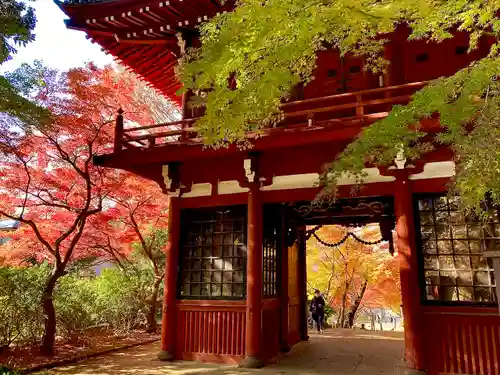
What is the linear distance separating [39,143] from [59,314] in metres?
4.36

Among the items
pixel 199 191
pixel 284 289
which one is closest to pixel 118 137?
pixel 199 191

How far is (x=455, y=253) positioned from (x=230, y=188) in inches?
174

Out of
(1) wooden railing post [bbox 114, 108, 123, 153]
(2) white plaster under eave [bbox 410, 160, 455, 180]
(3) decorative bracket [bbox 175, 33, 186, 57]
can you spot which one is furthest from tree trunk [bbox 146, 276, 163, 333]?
(2) white plaster under eave [bbox 410, 160, 455, 180]

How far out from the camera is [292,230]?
960 centimetres

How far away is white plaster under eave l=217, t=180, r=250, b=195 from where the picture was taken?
8070 mm

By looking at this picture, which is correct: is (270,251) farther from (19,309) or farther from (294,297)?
(19,309)

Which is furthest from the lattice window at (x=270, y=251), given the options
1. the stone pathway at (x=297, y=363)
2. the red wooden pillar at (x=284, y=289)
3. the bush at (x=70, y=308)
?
the bush at (x=70, y=308)

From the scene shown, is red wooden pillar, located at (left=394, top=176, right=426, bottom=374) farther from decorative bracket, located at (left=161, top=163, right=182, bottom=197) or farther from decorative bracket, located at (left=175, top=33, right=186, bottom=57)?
decorative bracket, located at (left=175, top=33, right=186, bottom=57)

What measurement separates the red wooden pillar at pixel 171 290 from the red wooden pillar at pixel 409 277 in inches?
179

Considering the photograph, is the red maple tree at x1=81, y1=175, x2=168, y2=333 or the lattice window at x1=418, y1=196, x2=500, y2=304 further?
the red maple tree at x1=81, y1=175, x2=168, y2=333

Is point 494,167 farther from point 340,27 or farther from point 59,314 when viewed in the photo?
point 59,314

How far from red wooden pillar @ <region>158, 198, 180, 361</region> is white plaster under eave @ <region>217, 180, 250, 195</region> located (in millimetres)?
1073

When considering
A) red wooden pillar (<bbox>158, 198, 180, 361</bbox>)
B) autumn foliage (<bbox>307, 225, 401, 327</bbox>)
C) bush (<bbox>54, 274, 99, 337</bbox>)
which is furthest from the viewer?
autumn foliage (<bbox>307, 225, 401, 327</bbox>)

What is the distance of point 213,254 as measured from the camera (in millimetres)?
8188
